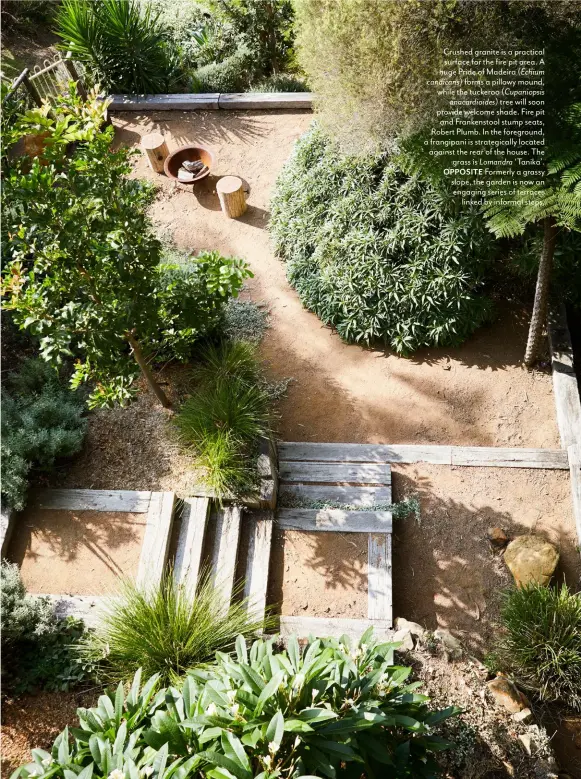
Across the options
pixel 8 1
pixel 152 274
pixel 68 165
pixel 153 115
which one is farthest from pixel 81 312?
pixel 8 1

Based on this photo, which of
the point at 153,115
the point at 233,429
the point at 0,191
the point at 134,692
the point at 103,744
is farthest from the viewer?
the point at 153,115

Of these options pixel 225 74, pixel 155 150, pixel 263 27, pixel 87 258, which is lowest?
pixel 87 258

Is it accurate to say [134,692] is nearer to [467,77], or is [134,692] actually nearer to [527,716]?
[527,716]

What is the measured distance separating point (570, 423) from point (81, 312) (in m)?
4.49

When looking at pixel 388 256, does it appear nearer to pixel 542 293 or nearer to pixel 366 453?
pixel 542 293

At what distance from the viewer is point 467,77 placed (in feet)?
18.9

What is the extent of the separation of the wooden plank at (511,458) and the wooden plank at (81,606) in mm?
3286

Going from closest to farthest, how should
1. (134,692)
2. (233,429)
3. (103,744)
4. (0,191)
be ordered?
(103,744)
(134,692)
(0,191)
(233,429)

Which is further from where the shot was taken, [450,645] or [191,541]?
[191,541]

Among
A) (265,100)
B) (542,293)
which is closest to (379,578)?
(542,293)

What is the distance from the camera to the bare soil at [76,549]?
490 centimetres

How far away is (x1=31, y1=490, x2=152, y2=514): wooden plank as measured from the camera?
17.3ft

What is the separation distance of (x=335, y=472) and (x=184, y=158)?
5230 millimetres

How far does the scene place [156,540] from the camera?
199 inches
